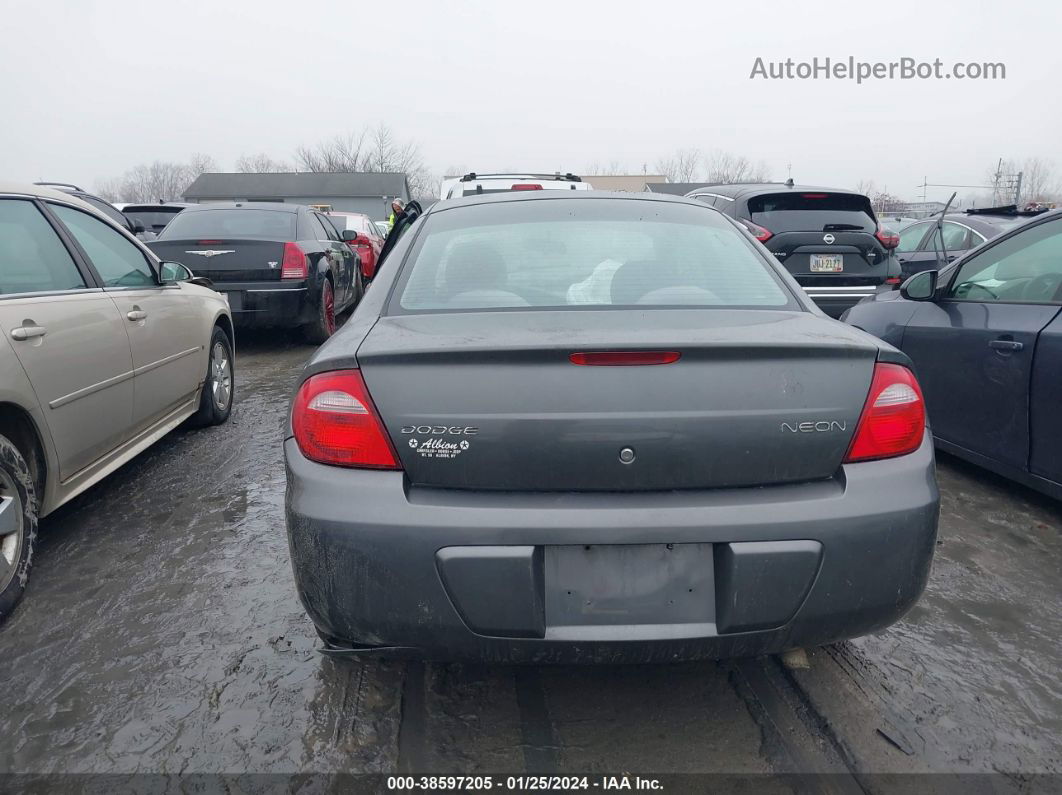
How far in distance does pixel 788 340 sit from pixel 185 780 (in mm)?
1976

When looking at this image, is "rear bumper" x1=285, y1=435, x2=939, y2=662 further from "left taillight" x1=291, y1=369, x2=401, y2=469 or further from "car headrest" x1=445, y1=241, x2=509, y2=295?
"car headrest" x1=445, y1=241, x2=509, y2=295

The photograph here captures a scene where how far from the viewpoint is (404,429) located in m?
1.93

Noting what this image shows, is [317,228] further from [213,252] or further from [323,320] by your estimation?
[213,252]

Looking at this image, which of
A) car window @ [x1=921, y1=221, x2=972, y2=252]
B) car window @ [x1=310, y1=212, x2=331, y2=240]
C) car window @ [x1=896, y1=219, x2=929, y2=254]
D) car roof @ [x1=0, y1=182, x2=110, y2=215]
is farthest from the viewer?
car window @ [x1=896, y1=219, x2=929, y2=254]

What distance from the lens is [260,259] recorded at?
25.3 ft

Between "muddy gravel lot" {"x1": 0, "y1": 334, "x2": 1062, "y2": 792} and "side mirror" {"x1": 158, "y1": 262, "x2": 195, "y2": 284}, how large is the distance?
1780 millimetres

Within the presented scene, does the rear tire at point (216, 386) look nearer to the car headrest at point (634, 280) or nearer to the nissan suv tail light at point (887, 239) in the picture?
the car headrest at point (634, 280)

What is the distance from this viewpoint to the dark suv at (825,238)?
25.7ft

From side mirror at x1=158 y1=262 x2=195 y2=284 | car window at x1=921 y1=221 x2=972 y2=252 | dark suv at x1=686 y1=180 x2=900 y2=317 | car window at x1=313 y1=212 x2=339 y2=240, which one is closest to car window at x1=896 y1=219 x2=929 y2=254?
car window at x1=921 y1=221 x2=972 y2=252

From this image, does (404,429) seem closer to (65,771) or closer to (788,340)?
(788,340)

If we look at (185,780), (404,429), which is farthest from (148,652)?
(404,429)

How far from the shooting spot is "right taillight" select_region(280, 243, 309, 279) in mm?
7766

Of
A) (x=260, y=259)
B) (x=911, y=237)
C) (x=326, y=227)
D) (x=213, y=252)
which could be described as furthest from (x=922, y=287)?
(x=326, y=227)

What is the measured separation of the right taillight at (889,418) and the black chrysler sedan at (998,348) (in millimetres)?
1871
